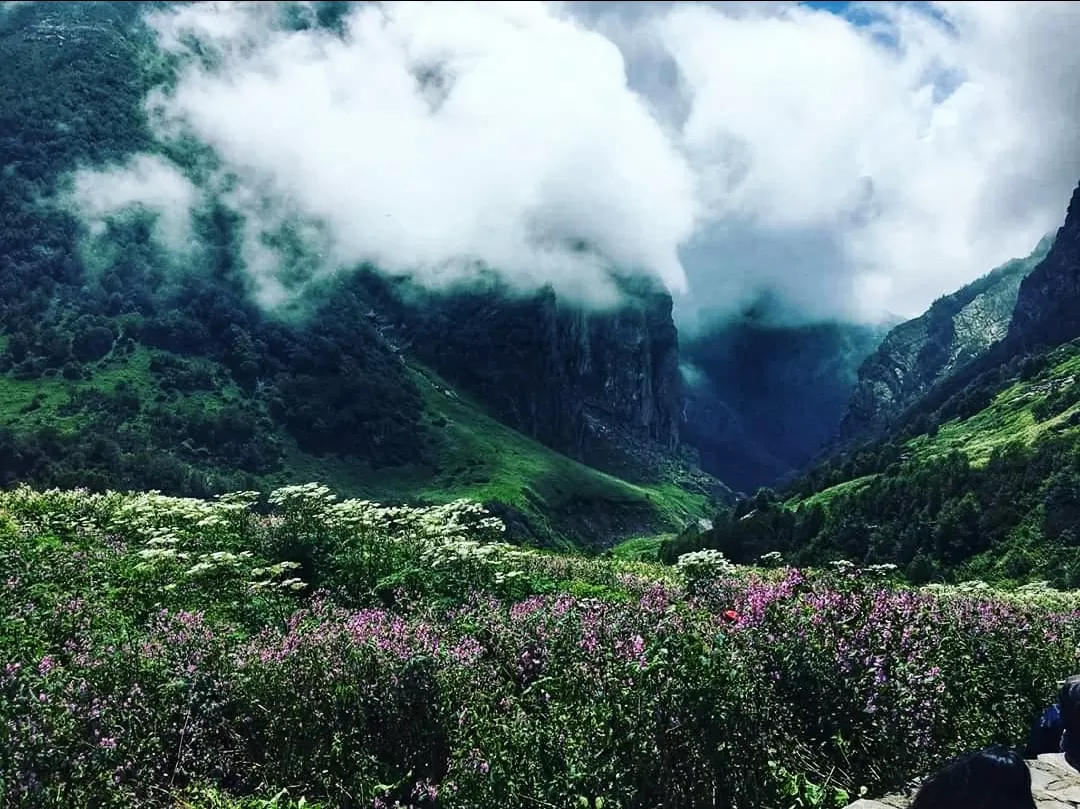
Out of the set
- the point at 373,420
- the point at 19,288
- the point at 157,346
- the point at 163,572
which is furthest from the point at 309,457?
the point at 163,572

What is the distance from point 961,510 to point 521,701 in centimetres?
9987

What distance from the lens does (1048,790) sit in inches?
273

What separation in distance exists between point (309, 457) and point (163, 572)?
172959 mm

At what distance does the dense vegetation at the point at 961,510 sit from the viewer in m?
81.5

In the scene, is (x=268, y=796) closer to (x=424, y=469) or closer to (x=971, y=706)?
(x=971, y=706)

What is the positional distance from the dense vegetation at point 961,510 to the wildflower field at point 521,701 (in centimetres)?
4915

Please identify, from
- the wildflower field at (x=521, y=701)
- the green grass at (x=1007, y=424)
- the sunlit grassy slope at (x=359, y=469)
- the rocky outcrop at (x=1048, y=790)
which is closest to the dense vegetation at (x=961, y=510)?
the green grass at (x=1007, y=424)

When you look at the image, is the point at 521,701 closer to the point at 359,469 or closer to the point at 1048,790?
the point at 1048,790

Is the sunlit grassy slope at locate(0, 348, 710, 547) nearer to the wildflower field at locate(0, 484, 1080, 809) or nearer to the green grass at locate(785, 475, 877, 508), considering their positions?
the green grass at locate(785, 475, 877, 508)

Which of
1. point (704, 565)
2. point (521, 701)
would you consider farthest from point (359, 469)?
point (521, 701)

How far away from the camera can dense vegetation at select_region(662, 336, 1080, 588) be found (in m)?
81.5

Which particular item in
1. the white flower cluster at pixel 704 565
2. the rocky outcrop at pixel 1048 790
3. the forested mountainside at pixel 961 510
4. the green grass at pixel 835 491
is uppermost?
the green grass at pixel 835 491

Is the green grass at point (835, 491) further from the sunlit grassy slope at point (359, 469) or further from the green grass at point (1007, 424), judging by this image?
the sunlit grassy slope at point (359, 469)

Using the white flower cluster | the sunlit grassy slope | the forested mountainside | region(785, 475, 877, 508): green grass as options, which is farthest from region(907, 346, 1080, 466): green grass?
the white flower cluster
